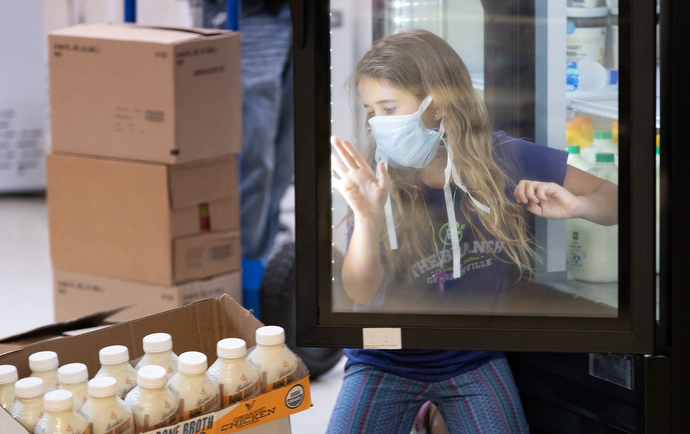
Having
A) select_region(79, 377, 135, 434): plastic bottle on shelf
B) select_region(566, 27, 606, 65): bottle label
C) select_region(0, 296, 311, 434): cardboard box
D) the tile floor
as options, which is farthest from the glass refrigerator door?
the tile floor

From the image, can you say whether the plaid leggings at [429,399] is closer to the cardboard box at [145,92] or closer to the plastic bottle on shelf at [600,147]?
the plastic bottle on shelf at [600,147]

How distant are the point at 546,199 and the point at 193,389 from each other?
0.62 meters

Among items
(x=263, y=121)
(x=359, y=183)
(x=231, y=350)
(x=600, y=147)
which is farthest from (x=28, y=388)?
(x=263, y=121)

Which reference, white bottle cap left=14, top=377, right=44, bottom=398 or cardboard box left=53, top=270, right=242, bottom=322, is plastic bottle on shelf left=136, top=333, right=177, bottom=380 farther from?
cardboard box left=53, top=270, right=242, bottom=322

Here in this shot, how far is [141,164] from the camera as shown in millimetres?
2002

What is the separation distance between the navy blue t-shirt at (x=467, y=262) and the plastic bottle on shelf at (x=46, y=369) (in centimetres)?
47

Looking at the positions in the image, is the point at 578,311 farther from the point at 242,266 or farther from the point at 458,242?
the point at 242,266

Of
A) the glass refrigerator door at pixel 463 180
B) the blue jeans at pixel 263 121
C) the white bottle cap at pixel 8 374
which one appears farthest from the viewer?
the blue jeans at pixel 263 121

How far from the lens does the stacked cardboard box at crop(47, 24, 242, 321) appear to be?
6.48ft

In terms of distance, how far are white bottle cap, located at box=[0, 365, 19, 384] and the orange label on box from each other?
0.95 feet

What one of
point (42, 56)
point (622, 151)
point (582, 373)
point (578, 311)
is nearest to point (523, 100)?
point (622, 151)

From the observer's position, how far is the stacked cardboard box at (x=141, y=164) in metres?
1.98

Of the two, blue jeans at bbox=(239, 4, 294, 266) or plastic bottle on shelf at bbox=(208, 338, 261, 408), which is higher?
blue jeans at bbox=(239, 4, 294, 266)

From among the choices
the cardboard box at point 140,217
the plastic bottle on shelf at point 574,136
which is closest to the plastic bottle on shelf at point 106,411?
the plastic bottle on shelf at point 574,136
